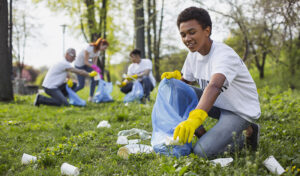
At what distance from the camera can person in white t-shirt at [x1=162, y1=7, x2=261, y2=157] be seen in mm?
1852

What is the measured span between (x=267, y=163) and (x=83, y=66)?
5128mm

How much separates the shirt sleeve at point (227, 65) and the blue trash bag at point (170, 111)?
0.54 meters

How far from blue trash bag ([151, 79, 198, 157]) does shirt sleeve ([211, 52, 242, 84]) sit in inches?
21.1

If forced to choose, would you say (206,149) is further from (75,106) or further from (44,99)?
(44,99)

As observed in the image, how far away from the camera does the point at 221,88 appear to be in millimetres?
1839

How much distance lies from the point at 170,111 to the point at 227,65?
25.2 inches

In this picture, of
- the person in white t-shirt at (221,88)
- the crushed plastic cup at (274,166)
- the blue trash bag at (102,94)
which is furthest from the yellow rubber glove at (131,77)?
the crushed plastic cup at (274,166)

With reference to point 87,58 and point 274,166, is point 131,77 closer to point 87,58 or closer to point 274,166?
point 87,58

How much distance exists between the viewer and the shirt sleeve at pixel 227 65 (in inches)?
72.9

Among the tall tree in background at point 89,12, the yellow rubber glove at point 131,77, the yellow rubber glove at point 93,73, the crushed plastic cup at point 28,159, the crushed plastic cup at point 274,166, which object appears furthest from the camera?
the tall tree in background at point 89,12

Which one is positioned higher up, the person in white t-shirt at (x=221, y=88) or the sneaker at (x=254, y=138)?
the person in white t-shirt at (x=221, y=88)

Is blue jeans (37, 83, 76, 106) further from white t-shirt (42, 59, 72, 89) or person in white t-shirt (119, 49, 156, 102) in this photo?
person in white t-shirt (119, 49, 156, 102)

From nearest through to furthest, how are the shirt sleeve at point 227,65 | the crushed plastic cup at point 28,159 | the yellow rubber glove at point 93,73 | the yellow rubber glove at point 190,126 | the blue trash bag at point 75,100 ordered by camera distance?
the yellow rubber glove at point 190,126
the shirt sleeve at point 227,65
the crushed plastic cup at point 28,159
the blue trash bag at point 75,100
the yellow rubber glove at point 93,73

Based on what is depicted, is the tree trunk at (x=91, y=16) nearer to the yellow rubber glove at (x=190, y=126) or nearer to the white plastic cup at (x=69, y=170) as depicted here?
the white plastic cup at (x=69, y=170)
